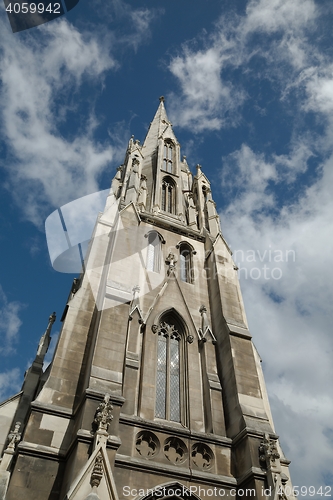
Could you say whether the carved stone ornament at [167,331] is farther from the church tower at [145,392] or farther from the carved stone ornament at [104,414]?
the carved stone ornament at [104,414]

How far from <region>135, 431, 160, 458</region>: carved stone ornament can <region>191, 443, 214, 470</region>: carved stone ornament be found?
45.7 inches

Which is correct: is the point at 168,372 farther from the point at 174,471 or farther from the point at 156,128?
the point at 156,128

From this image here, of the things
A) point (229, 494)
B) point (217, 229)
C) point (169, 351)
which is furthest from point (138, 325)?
point (217, 229)

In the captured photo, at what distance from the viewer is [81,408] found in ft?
33.5

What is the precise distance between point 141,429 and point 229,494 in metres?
2.95

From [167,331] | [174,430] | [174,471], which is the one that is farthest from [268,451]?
[167,331]

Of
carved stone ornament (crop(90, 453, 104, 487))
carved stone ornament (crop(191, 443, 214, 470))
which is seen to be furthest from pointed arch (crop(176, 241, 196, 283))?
carved stone ornament (crop(90, 453, 104, 487))

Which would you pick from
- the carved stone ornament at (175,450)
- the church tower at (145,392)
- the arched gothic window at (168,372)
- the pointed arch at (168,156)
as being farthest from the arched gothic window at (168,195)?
the carved stone ornament at (175,450)

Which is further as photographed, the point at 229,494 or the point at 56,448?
the point at 229,494

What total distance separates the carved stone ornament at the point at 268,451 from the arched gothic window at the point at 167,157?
65.4ft

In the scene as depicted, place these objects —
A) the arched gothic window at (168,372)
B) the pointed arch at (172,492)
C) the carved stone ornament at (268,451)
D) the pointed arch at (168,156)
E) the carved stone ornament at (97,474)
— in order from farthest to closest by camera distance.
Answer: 1. the pointed arch at (168,156)
2. the arched gothic window at (168,372)
3. the carved stone ornament at (268,451)
4. the pointed arch at (172,492)
5. the carved stone ornament at (97,474)

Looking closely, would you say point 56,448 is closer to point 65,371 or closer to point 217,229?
point 65,371

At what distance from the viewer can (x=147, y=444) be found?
436 inches

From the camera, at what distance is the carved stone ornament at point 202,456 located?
1116cm
